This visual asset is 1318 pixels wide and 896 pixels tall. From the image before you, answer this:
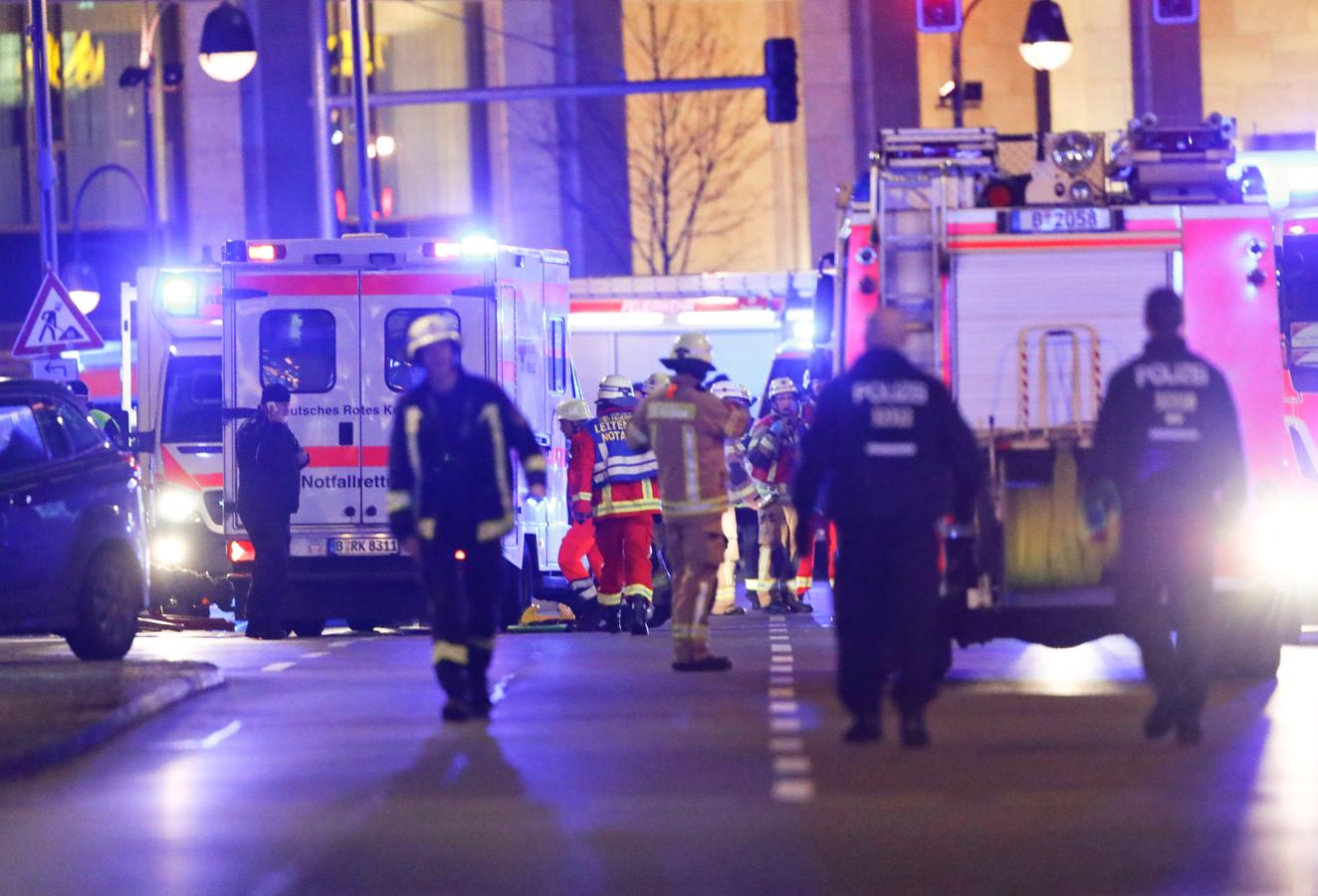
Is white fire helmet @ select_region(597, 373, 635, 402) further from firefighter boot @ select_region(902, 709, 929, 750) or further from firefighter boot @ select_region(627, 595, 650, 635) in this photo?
firefighter boot @ select_region(902, 709, 929, 750)

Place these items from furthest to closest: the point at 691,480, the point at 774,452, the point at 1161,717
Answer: the point at 774,452 < the point at 691,480 < the point at 1161,717

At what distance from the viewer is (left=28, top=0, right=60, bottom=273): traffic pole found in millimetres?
29453

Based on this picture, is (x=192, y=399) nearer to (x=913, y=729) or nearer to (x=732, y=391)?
(x=732, y=391)

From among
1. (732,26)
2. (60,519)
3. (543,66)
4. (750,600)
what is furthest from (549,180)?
(60,519)

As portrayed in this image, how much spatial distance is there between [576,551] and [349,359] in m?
2.10

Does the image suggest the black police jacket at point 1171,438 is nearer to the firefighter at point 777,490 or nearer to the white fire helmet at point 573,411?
the white fire helmet at point 573,411

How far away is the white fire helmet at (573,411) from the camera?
20.2m

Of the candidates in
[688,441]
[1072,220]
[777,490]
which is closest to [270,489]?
[688,441]

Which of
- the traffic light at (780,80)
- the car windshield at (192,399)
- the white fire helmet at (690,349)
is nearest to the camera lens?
the white fire helmet at (690,349)

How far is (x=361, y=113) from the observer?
96.0 ft

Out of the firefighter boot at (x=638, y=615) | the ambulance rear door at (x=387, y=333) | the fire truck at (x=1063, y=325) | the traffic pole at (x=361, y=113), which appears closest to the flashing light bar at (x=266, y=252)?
the ambulance rear door at (x=387, y=333)

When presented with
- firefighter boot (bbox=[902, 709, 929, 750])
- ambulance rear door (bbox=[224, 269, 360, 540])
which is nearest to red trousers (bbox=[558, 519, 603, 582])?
ambulance rear door (bbox=[224, 269, 360, 540])

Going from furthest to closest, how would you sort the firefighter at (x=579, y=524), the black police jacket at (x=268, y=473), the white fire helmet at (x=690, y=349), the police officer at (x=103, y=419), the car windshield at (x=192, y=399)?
the car windshield at (x=192, y=399)
the police officer at (x=103, y=419)
the black police jacket at (x=268, y=473)
the firefighter at (x=579, y=524)
the white fire helmet at (x=690, y=349)

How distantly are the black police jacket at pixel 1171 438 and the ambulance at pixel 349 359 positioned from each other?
871cm
